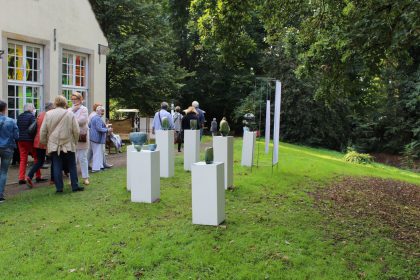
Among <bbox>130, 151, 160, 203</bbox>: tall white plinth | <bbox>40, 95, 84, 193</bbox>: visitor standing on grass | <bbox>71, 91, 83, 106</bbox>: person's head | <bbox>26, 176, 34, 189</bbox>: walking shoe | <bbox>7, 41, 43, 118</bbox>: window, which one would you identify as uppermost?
<bbox>7, 41, 43, 118</bbox>: window

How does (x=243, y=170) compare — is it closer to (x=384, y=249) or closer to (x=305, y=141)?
(x=384, y=249)

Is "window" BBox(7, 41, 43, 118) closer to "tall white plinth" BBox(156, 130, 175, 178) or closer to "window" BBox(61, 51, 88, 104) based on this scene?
"window" BBox(61, 51, 88, 104)

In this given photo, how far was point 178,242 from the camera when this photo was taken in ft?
21.4

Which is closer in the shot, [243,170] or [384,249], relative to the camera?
[384,249]

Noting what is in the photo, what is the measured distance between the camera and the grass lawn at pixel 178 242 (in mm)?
5766

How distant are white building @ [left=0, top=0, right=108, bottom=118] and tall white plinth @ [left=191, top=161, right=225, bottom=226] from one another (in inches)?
329

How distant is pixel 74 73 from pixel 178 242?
11.6 metres

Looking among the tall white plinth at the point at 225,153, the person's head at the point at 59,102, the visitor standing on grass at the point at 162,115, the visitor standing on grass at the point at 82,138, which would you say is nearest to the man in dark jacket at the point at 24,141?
the visitor standing on grass at the point at 82,138

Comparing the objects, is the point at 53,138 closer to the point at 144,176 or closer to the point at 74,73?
the point at 144,176

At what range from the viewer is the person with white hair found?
11.3 m

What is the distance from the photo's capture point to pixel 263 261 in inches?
238

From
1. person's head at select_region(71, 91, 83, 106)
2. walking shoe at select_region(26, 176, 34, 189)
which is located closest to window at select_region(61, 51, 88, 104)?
person's head at select_region(71, 91, 83, 106)

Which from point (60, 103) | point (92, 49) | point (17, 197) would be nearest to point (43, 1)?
point (92, 49)

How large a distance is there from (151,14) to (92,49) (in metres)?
10.4
